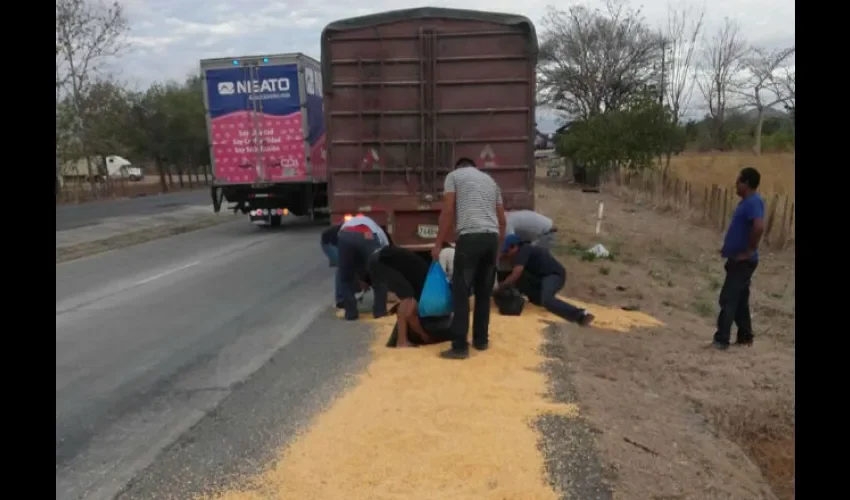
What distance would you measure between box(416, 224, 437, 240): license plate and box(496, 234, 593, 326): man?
1.36 metres

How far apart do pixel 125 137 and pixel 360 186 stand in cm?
4859

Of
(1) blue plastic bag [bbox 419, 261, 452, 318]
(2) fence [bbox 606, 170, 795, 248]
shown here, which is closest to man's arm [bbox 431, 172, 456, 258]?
(1) blue plastic bag [bbox 419, 261, 452, 318]

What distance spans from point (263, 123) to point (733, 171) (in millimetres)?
21357

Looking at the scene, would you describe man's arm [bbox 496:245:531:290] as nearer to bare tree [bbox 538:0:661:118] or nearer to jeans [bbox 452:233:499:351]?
jeans [bbox 452:233:499:351]

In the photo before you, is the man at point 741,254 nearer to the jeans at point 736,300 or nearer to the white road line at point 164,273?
the jeans at point 736,300

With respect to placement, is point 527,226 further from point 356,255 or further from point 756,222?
point 756,222

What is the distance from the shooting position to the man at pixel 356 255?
8.52 m

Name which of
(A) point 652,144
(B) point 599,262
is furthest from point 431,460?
(A) point 652,144

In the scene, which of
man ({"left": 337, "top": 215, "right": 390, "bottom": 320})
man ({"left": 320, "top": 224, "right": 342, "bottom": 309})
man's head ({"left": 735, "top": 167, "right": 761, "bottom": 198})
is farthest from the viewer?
man ({"left": 320, "top": 224, "right": 342, "bottom": 309})

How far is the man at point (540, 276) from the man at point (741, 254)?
141cm

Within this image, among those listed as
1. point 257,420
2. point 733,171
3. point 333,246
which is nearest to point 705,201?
point 733,171

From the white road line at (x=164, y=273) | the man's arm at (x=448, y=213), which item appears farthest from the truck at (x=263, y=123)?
the man's arm at (x=448, y=213)

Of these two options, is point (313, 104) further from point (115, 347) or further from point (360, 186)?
point (115, 347)

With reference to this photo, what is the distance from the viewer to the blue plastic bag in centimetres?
715
